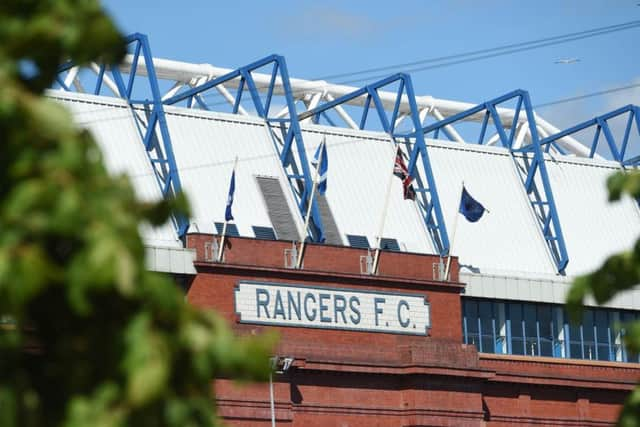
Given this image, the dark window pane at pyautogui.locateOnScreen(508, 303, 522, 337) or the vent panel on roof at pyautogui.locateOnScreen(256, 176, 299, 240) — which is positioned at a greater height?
the vent panel on roof at pyautogui.locateOnScreen(256, 176, 299, 240)

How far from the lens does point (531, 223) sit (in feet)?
254

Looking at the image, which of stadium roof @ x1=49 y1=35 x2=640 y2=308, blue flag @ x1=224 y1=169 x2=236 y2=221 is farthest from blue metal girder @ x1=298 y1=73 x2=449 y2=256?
blue flag @ x1=224 y1=169 x2=236 y2=221

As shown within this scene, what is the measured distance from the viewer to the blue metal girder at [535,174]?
248 feet

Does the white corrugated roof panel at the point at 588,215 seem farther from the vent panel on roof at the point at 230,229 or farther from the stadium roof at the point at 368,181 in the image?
the vent panel on roof at the point at 230,229

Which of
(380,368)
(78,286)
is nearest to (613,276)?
(78,286)

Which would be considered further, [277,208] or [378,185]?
[378,185]

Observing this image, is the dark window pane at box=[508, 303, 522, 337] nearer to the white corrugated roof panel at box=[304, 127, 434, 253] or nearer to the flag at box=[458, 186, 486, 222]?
the white corrugated roof panel at box=[304, 127, 434, 253]

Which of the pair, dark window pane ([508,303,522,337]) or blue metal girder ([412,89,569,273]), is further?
blue metal girder ([412,89,569,273])

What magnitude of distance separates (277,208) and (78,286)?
5726 cm

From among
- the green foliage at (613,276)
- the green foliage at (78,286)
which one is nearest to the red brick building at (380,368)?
the green foliage at (613,276)

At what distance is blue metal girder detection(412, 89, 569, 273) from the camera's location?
248ft

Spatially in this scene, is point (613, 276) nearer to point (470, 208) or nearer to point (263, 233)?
point (263, 233)

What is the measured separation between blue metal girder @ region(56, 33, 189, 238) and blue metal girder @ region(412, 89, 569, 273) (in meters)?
14.3

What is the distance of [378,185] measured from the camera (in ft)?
242
